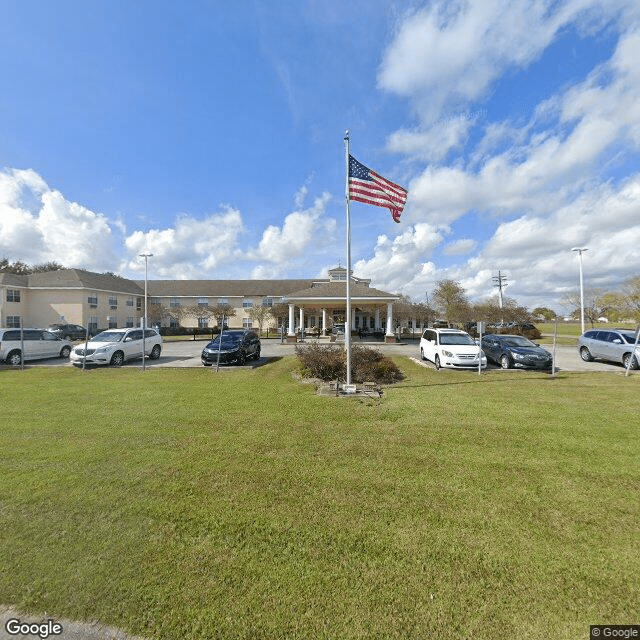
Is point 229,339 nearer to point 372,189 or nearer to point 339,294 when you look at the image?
point 372,189

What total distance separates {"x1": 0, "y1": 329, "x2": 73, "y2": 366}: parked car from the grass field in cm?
1116

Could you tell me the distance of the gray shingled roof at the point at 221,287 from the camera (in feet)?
158

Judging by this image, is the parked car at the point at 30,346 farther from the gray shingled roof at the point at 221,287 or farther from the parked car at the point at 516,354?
the gray shingled roof at the point at 221,287

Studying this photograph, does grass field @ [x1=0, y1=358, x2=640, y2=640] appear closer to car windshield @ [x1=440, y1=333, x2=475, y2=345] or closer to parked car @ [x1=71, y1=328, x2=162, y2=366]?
car windshield @ [x1=440, y1=333, x2=475, y2=345]

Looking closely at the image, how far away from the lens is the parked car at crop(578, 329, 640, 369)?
1451cm

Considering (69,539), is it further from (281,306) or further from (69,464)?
(281,306)

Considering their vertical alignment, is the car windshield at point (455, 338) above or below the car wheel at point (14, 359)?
above

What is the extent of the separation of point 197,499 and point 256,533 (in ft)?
3.24

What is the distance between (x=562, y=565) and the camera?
2.70 m

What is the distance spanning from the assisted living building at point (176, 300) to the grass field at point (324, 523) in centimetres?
2003

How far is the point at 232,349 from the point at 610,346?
17873 millimetres

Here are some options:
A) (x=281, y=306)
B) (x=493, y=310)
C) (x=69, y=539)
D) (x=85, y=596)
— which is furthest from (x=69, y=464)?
(x=493, y=310)

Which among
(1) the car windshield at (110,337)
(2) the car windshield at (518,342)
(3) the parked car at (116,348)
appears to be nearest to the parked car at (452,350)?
(2) the car windshield at (518,342)

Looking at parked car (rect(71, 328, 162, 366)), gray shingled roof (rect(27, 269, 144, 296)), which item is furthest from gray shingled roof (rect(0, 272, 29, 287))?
parked car (rect(71, 328, 162, 366))
